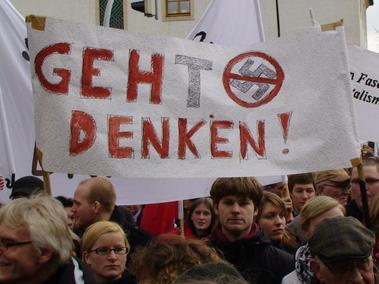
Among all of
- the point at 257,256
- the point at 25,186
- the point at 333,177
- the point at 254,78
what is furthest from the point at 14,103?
the point at 333,177

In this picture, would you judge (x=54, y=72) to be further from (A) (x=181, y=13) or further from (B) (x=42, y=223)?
(A) (x=181, y=13)

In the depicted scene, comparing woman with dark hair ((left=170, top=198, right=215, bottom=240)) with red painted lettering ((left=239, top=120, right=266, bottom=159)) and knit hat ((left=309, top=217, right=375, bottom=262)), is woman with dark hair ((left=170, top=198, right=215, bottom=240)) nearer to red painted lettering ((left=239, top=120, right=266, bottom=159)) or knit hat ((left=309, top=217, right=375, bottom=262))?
red painted lettering ((left=239, top=120, right=266, bottom=159))

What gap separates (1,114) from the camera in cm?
541

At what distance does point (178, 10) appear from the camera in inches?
1220

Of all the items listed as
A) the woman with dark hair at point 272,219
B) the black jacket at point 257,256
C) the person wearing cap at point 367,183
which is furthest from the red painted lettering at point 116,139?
the person wearing cap at point 367,183

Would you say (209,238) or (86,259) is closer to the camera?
(86,259)

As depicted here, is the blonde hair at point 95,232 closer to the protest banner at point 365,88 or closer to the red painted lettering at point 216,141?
the red painted lettering at point 216,141

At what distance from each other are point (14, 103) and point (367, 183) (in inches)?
94.1

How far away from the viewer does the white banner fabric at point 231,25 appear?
639 cm

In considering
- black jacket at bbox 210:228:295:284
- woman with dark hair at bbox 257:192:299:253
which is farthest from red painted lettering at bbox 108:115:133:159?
Result: woman with dark hair at bbox 257:192:299:253

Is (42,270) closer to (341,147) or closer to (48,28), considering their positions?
(48,28)

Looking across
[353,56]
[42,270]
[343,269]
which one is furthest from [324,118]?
[353,56]

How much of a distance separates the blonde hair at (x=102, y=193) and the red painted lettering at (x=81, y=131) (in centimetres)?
96

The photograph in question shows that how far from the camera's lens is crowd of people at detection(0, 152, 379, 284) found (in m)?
3.34
